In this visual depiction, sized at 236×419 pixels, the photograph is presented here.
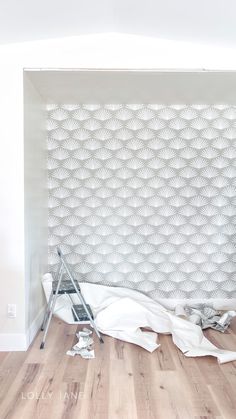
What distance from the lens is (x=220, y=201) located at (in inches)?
136

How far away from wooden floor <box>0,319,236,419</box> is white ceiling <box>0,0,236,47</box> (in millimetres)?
2368

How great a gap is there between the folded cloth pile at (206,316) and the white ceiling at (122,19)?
93.1 inches

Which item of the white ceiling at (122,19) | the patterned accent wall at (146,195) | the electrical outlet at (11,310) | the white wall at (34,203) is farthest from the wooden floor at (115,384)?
the white ceiling at (122,19)

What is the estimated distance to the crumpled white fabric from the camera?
2.62 m

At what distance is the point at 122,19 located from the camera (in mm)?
2268

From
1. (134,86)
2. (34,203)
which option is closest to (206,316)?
(34,203)

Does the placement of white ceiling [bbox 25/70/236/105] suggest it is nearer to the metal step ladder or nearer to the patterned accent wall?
the patterned accent wall

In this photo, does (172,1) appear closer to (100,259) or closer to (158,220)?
(158,220)

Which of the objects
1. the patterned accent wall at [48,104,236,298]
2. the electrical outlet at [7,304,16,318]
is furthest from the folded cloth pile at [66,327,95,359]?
the patterned accent wall at [48,104,236,298]

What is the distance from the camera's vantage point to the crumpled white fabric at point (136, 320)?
262cm

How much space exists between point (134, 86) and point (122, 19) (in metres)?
0.64

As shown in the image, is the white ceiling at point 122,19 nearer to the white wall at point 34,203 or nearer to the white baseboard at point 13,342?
the white wall at point 34,203

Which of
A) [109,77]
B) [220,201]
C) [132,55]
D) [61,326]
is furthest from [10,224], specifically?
[220,201]

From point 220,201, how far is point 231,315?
1.15 meters
